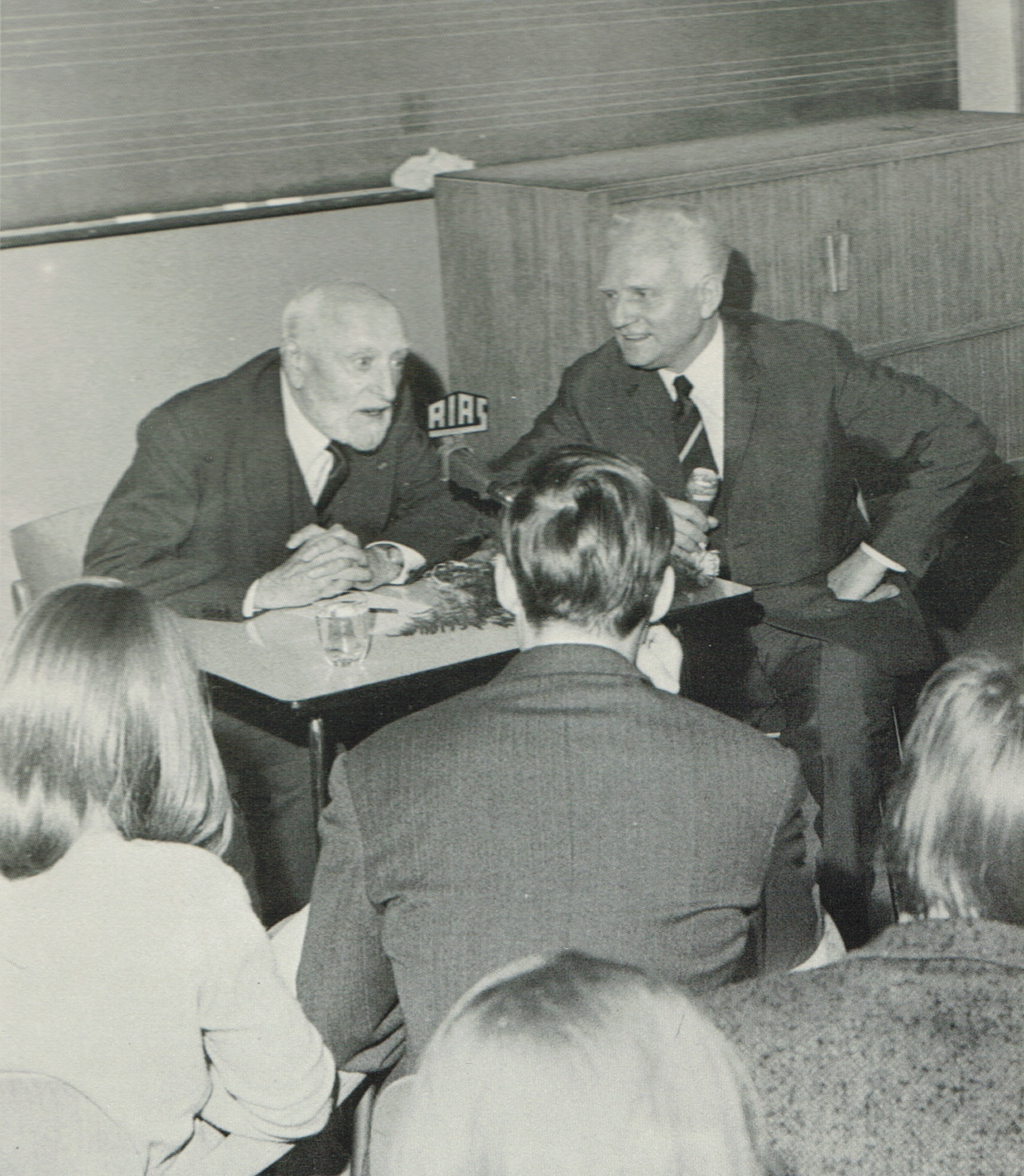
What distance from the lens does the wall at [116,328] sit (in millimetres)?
4156

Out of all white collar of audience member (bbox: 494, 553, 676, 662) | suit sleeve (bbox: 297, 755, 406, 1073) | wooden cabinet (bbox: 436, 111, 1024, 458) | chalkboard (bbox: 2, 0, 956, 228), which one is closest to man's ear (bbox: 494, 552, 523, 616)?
white collar of audience member (bbox: 494, 553, 676, 662)

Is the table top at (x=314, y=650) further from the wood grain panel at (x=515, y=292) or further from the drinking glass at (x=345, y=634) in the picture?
the wood grain panel at (x=515, y=292)

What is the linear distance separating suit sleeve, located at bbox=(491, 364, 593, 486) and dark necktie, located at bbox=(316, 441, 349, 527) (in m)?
0.41


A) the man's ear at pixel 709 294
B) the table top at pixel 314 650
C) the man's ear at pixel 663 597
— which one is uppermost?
the man's ear at pixel 709 294

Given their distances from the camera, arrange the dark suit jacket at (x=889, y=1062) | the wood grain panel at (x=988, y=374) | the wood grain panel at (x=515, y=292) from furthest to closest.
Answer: the wood grain panel at (x=988, y=374), the wood grain panel at (x=515, y=292), the dark suit jacket at (x=889, y=1062)

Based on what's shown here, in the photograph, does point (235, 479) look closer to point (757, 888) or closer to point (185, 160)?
point (185, 160)

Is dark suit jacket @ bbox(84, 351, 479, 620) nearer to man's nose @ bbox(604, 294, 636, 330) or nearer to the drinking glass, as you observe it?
the drinking glass

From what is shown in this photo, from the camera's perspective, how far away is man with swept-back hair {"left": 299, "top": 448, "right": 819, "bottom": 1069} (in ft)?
5.62

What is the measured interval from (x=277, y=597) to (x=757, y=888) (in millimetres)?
1729

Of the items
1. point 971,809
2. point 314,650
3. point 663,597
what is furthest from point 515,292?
point 971,809

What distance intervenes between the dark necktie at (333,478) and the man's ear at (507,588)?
1.60 m

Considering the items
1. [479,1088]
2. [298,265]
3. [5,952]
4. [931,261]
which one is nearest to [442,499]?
[298,265]

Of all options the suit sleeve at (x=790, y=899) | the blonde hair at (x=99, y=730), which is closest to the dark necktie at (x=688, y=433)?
the suit sleeve at (x=790, y=899)

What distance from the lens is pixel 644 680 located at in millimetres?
1844
